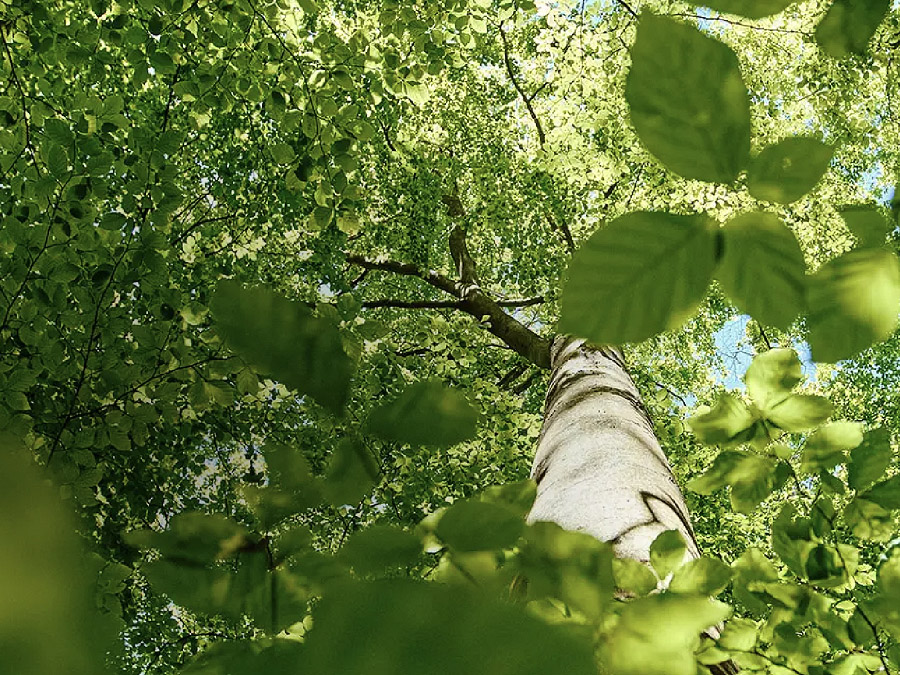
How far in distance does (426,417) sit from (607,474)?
3.92ft

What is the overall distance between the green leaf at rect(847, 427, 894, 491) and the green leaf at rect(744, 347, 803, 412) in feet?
0.46

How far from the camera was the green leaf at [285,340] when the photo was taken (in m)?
0.28

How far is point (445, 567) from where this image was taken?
0.59m

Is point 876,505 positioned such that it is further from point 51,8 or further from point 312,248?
point 312,248

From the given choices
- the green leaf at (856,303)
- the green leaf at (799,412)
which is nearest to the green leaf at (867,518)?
the green leaf at (799,412)

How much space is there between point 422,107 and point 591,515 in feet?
18.6

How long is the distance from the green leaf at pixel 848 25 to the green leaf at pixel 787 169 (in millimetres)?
95

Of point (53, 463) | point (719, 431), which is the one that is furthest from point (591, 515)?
point (53, 463)

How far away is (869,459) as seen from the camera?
2.74 feet

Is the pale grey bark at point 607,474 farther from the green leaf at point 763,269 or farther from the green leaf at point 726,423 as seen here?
the green leaf at point 763,269

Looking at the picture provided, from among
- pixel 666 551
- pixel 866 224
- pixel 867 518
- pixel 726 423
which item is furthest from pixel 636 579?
pixel 866 224

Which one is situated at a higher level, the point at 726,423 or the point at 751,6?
the point at 726,423

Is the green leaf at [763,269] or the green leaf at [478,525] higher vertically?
the green leaf at [763,269]

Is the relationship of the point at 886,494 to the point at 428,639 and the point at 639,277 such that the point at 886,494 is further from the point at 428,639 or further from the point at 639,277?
the point at 428,639
